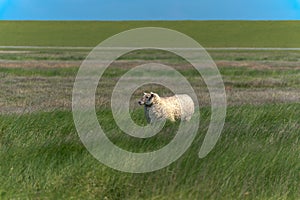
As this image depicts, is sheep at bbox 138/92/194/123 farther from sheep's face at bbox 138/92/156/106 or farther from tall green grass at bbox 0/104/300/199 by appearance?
tall green grass at bbox 0/104/300/199

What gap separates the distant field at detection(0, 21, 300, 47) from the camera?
7356cm

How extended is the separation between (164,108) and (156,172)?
3.29 metres

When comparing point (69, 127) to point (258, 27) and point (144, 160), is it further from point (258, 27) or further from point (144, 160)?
point (258, 27)

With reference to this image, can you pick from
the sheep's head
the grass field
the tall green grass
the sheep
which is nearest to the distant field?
the sheep

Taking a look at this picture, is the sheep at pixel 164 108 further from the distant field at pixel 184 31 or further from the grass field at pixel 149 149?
the distant field at pixel 184 31

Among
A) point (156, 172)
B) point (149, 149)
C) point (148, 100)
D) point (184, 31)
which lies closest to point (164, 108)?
point (148, 100)

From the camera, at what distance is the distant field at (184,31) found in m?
73.6

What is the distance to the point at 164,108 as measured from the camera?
10.1 meters

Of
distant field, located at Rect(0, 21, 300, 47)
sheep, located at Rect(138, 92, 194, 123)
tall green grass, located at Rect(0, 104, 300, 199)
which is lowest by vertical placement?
tall green grass, located at Rect(0, 104, 300, 199)

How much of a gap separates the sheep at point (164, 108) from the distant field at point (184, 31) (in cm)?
6001

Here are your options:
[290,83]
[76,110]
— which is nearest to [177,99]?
[76,110]

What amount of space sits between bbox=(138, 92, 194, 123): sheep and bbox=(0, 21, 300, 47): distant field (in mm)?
60006

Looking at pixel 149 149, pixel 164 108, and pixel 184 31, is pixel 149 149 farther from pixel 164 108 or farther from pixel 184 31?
pixel 184 31

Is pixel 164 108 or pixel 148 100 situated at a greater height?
pixel 148 100
